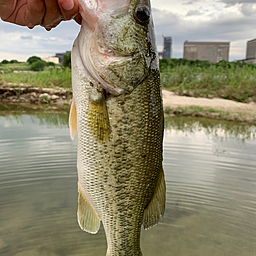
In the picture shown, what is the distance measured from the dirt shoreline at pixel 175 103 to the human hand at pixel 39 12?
8.93m

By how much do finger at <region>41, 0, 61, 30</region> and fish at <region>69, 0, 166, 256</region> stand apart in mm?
232

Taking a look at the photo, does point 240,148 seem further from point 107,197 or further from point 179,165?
point 107,197

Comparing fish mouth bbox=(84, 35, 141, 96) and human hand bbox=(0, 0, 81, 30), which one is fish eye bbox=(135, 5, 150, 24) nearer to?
fish mouth bbox=(84, 35, 141, 96)

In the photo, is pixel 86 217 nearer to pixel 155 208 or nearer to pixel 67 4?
pixel 155 208

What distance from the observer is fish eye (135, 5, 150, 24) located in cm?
141

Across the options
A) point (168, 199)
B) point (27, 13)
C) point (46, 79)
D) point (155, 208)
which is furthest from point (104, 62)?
point (46, 79)

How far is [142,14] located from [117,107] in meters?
0.52

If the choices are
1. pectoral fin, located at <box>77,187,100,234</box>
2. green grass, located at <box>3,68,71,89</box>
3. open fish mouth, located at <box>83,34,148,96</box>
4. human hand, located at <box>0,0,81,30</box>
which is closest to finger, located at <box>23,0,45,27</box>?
human hand, located at <box>0,0,81,30</box>

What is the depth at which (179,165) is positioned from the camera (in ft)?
17.2

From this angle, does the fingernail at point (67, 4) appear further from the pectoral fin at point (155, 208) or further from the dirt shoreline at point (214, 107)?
the dirt shoreline at point (214, 107)

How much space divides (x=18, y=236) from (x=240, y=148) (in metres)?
5.29

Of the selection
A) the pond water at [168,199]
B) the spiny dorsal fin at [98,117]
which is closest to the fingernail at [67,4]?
the spiny dorsal fin at [98,117]

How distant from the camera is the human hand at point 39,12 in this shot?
1505 millimetres

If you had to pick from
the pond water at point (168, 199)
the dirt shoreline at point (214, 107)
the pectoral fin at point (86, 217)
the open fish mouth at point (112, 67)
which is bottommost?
the pond water at point (168, 199)
